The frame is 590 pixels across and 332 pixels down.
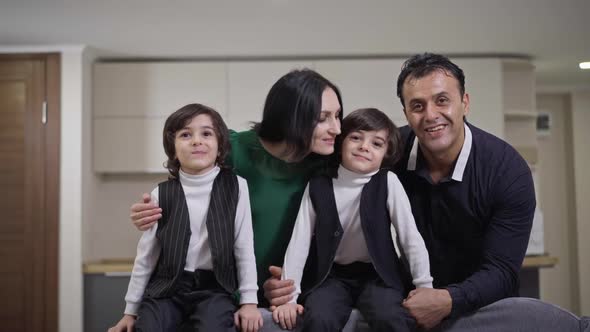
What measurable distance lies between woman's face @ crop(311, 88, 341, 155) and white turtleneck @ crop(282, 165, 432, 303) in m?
0.09

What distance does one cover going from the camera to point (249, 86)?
423 centimetres

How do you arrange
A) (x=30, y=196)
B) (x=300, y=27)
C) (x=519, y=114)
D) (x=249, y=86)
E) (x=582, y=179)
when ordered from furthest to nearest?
1. (x=582, y=179)
2. (x=519, y=114)
3. (x=249, y=86)
4. (x=30, y=196)
5. (x=300, y=27)

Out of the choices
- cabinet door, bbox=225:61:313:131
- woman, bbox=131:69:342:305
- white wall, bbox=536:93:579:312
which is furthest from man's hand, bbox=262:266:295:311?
white wall, bbox=536:93:579:312

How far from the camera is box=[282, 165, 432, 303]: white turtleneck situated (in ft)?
4.29

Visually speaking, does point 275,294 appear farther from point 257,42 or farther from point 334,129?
point 257,42

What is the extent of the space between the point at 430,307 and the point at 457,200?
0.31 metres

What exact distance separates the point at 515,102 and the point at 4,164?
3.93 meters

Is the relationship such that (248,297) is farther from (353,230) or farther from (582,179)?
(582,179)

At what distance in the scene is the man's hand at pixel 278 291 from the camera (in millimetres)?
1271

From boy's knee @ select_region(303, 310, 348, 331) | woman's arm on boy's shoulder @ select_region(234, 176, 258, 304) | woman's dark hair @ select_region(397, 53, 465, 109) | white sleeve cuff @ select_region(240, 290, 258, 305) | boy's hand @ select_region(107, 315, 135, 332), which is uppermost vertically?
woman's dark hair @ select_region(397, 53, 465, 109)

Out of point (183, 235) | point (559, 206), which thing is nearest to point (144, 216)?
point (183, 235)

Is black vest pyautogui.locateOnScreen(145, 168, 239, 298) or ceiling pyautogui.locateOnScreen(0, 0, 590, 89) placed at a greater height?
ceiling pyautogui.locateOnScreen(0, 0, 590, 89)

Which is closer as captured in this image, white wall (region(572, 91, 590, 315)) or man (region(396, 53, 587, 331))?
man (region(396, 53, 587, 331))

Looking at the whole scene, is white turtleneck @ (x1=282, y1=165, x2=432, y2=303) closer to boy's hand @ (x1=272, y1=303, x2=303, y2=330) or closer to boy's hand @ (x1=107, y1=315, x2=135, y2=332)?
boy's hand @ (x1=272, y1=303, x2=303, y2=330)
